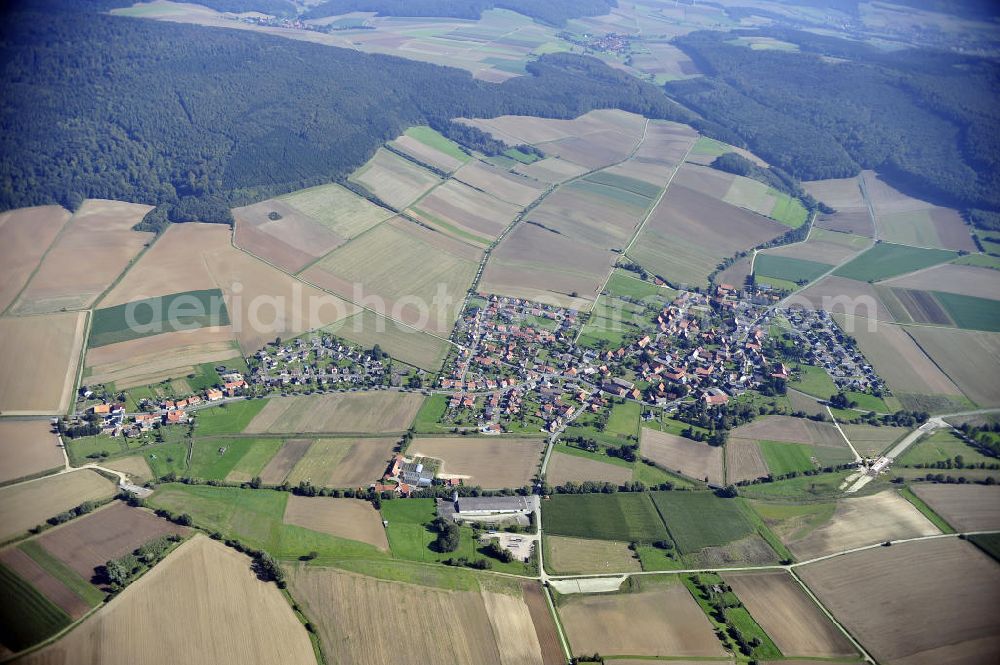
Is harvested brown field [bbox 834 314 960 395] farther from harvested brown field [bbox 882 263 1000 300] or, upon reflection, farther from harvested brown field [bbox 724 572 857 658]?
harvested brown field [bbox 724 572 857 658]

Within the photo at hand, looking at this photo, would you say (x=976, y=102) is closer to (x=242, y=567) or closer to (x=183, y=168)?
(x=183, y=168)

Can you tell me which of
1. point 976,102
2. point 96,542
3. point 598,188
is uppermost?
point 976,102

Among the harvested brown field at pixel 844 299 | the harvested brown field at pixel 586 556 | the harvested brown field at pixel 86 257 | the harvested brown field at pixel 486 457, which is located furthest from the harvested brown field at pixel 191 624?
the harvested brown field at pixel 844 299

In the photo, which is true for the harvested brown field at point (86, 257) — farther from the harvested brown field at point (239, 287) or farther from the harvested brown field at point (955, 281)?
the harvested brown field at point (955, 281)

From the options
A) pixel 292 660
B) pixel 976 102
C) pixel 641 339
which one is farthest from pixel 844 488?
pixel 976 102

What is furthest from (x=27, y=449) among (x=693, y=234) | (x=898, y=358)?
(x=693, y=234)

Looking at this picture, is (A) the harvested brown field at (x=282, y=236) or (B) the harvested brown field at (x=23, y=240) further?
(A) the harvested brown field at (x=282, y=236)

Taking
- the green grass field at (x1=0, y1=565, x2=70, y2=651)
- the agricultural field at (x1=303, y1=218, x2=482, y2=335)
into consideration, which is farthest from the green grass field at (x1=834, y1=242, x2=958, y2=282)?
the green grass field at (x1=0, y1=565, x2=70, y2=651)
